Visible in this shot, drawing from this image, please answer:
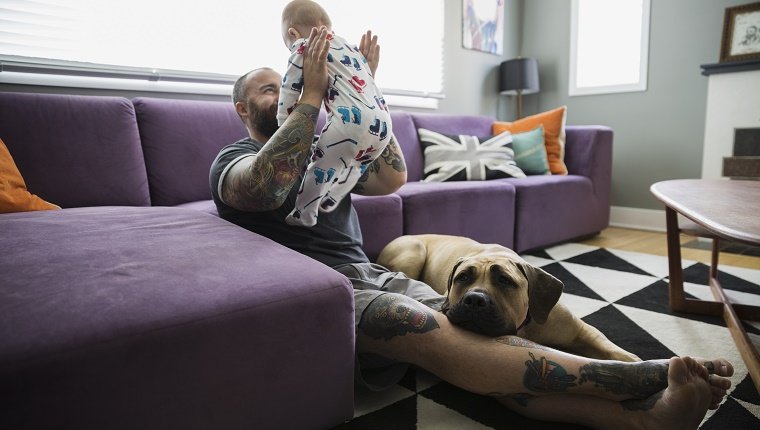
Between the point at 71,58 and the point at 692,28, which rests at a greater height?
the point at 692,28

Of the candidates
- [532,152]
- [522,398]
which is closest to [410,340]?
[522,398]

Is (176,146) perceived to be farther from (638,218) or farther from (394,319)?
(638,218)

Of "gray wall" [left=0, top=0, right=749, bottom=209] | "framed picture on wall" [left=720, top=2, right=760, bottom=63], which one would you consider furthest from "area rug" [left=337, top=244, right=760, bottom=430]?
"framed picture on wall" [left=720, top=2, right=760, bottom=63]

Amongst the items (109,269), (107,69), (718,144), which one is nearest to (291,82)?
(109,269)

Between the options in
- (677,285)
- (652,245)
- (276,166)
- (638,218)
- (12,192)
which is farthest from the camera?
(638,218)

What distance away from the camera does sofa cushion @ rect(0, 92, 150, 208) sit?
172cm

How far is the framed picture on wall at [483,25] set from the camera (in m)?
4.05

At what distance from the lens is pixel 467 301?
105 centimetres

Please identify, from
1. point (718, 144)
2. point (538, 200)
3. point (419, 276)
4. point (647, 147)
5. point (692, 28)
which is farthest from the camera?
point (647, 147)

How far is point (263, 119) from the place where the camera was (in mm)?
1410

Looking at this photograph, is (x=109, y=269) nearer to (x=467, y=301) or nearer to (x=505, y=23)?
(x=467, y=301)

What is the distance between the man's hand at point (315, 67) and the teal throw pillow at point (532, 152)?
90.4 inches

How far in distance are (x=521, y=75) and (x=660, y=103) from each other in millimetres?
1130

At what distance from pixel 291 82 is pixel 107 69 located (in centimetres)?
156
